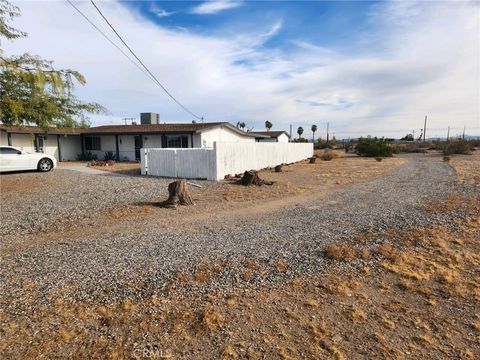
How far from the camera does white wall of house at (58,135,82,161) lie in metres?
25.7

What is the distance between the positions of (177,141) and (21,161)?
10.8m

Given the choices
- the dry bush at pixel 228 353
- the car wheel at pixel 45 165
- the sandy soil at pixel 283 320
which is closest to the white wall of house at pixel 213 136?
the car wheel at pixel 45 165

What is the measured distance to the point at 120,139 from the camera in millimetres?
25359

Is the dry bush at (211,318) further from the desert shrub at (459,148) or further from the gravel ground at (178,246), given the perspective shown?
the desert shrub at (459,148)

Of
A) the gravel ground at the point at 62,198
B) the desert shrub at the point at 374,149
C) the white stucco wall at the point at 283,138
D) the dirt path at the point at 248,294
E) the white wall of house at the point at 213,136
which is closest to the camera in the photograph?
the dirt path at the point at 248,294

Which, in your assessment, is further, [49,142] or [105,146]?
[105,146]

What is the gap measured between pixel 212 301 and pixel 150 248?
2140 mm

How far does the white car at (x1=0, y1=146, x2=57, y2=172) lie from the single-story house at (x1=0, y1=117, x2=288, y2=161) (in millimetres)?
6706

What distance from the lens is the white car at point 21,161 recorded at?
14785 mm

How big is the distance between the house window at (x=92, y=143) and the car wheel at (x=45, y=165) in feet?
33.2

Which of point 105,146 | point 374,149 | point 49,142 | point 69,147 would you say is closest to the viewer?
point 49,142

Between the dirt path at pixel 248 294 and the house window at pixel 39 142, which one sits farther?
the house window at pixel 39 142

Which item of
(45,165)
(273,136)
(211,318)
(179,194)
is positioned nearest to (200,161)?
(179,194)

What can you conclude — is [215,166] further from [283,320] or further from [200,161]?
[283,320]
